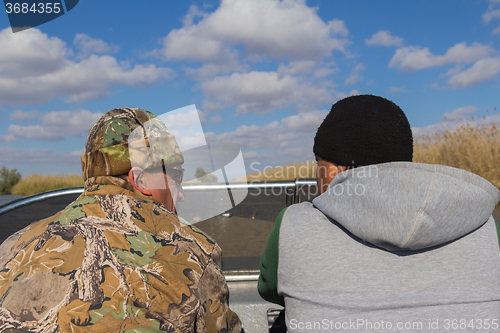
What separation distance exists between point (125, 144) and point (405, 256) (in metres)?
1.18

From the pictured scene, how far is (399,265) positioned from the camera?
1.03m

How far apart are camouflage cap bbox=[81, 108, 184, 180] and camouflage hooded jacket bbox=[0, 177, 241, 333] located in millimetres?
179

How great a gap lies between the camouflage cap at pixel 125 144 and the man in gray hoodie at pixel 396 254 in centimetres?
76

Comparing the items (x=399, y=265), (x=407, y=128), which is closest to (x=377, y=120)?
(x=407, y=128)

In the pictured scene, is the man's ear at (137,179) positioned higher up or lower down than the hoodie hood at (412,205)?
higher up

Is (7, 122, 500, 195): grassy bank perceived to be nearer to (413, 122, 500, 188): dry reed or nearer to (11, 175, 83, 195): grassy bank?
(413, 122, 500, 188): dry reed

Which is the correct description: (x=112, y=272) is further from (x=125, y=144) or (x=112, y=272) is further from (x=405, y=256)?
(x=405, y=256)

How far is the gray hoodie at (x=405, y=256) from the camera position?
0.95m

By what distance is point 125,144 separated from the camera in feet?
5.12

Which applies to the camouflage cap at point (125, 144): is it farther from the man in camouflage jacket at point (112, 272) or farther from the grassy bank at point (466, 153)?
the grassy bank at point (466, 153)

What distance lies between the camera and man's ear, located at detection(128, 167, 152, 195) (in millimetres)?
1551

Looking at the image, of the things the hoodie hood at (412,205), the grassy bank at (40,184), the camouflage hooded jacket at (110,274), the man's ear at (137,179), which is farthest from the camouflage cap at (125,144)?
the grassy bank at (40,184)

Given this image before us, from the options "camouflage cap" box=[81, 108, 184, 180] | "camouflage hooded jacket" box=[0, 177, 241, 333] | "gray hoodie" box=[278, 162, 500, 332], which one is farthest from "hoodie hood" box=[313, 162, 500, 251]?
"camouflage cap" box=[81, 108, 184, 180]

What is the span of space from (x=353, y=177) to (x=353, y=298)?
1.15ft
